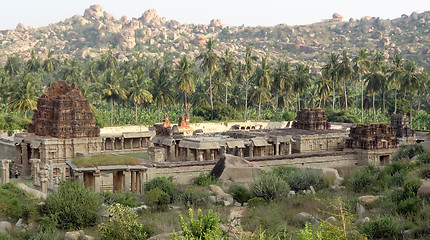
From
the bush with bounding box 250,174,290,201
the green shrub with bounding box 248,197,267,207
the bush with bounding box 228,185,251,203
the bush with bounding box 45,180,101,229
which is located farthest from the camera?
the bush with bounding box 228,185,251,203

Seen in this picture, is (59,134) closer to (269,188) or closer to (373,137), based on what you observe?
(269,188)

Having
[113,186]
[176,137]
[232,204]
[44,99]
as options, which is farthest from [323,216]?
[44,99]

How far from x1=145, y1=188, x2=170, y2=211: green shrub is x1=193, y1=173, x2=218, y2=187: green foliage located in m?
8.96

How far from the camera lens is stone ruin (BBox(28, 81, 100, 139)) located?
54.6 meters

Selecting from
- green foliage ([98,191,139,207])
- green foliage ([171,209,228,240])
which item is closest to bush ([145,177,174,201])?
green foliage ([98,191,139,207])

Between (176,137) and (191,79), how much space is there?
35910mm

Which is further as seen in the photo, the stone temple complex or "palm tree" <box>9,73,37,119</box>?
"palm tree" <box>9,73,37,119</box>

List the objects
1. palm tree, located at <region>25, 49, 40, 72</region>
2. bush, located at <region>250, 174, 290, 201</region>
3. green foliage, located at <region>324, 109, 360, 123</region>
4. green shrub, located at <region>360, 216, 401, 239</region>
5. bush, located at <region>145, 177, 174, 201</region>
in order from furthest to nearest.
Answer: palm tree, located at <region>25, 49, 40, 72</region> → green foliage, located at <region>324, 109, 360, 123</region> → bush, located at <region>145, 177, 174, 201</region> → bush, located at <region>250, 174, 290, 201</region> → green shrub, located at <region>360, 216, 401, 239</region>

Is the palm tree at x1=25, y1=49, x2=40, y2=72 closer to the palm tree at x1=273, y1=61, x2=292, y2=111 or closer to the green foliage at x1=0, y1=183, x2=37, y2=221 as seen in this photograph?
the palm tree at x1=273, y1=61, x2=292, y2=111

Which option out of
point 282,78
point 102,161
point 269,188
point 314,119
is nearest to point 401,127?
point 314,119

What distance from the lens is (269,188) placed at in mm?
34531

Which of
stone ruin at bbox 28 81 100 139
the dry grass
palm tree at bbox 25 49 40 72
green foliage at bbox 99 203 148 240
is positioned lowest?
green foliage at bbox 99 203 148 240

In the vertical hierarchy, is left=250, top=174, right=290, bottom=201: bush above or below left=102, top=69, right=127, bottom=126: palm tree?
below

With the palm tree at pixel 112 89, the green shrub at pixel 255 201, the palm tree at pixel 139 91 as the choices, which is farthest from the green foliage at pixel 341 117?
the green shrub at pixel 255 201
